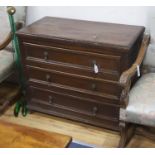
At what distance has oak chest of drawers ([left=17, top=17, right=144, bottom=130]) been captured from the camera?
78.7 inches

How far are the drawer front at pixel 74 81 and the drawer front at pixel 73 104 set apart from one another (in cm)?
10

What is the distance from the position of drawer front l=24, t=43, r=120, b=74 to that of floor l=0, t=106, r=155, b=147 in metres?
0.48

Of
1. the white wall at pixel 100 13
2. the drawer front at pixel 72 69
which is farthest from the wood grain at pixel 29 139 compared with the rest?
the white wall at pixel 100 13

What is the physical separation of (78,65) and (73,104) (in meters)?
0.34

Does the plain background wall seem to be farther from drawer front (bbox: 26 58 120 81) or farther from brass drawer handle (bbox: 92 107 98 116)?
brass drawer handle (bbox: 92 107 98 116)

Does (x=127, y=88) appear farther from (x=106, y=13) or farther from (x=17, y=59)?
(x=17, y=59)

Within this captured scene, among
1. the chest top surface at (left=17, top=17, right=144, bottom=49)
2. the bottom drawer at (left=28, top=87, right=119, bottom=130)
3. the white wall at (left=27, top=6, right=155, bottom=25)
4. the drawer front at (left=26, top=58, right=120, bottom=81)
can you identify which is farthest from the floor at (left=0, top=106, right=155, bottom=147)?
the white wall at (left=27, top=6, right=155, bottom=25)

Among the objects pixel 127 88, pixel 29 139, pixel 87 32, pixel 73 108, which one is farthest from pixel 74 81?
pixel 29 139

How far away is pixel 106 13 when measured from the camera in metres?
2.32

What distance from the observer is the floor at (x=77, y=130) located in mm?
2145

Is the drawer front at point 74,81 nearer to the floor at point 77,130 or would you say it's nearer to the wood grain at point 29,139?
the floor at point 77,130

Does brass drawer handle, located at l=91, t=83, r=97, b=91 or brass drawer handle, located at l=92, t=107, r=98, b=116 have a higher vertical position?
brass drawer handle, located at l=91, t=83, r=97, b=91

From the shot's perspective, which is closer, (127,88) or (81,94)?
(127,88)
